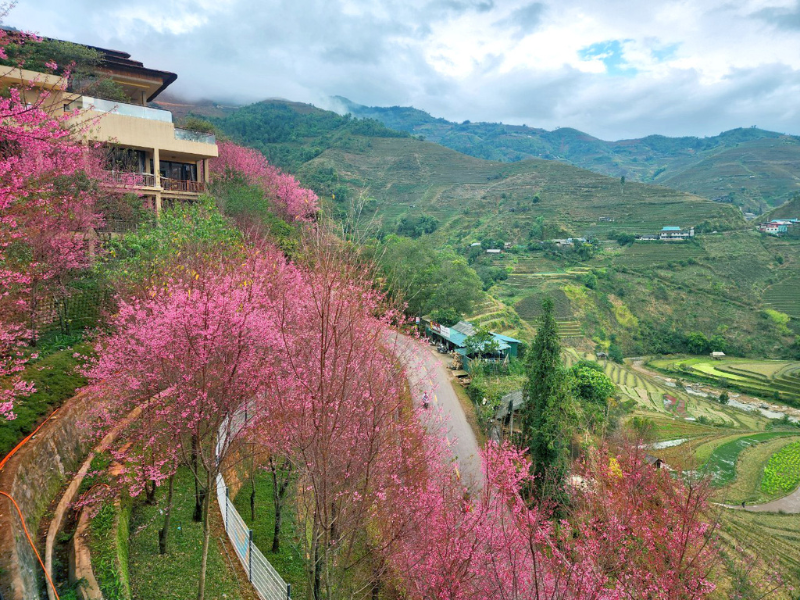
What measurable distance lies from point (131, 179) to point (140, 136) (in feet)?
8.62

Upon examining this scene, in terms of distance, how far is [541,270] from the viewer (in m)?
63.1

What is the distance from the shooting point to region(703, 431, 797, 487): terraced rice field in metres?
29.7

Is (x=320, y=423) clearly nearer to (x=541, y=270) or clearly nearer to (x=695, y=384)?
(x=695, y=384)

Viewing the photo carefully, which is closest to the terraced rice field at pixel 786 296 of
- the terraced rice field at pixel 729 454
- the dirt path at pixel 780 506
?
the terraced rice field at pixel 729 454

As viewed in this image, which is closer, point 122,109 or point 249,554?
point 249,554

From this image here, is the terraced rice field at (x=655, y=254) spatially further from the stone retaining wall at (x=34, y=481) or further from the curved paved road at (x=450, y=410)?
the stone retaining wall at (x=34, y=481)

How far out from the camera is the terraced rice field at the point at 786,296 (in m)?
62.5

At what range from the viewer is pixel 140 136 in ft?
66.3

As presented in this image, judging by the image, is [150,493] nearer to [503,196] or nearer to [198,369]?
[198,369]

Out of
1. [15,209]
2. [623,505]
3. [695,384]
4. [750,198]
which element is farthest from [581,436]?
[750,198]

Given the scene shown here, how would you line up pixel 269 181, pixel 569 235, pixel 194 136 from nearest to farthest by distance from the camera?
pixel 194 136 < pixel 269 181 < pixel 569 235

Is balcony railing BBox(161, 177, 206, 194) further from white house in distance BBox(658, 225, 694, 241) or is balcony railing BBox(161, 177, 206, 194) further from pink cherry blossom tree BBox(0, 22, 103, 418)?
white house in distance BBox(658, 225, 694, 241)

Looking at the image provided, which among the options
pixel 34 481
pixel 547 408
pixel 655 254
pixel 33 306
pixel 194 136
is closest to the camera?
pixel 34 481

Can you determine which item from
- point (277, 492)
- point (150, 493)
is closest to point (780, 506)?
point (277, 492)
